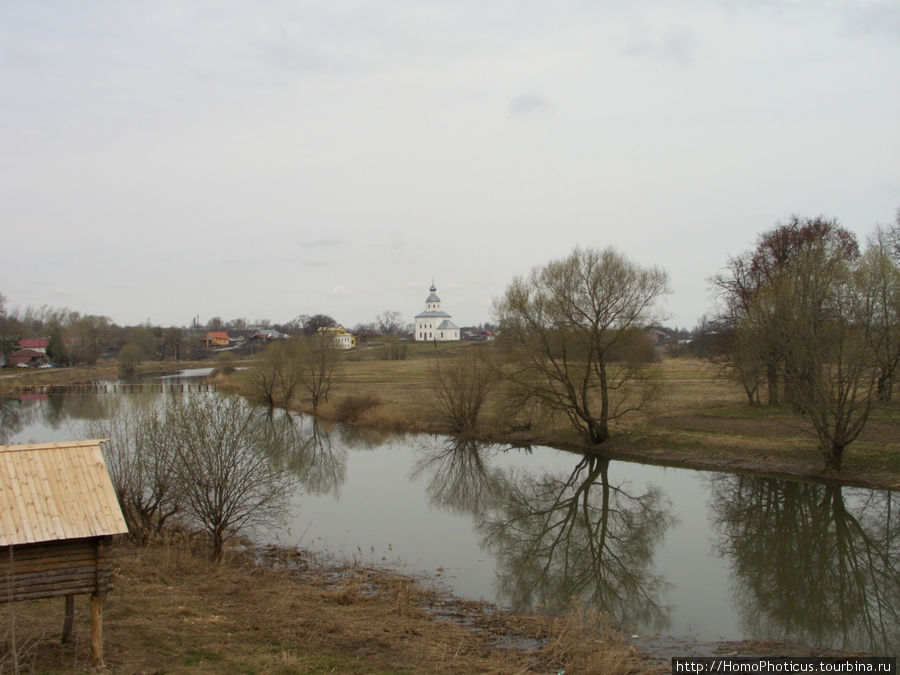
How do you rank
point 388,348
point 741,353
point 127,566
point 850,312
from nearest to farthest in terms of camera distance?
1. point 127,566
2. point 850,312
3. point 741,353
4. point 388,348

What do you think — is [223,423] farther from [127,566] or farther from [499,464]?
[499,464]

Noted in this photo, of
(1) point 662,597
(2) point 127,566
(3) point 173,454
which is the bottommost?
(1) point 662,597

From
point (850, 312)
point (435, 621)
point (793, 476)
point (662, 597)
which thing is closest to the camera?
point (435, 621)

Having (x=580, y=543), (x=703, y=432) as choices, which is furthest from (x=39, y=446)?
(x=703, y=432)

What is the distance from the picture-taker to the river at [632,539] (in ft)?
40.3

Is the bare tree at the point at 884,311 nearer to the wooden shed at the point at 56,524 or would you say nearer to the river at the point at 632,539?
the river at the point at 632,539

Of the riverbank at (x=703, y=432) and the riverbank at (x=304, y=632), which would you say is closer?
the riverbank at (x=304, y=632)

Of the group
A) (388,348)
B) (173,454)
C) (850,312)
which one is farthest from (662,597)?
(388,348)

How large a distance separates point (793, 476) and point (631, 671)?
53.6 ft

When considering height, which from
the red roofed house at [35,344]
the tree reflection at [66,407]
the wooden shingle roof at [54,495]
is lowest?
the tree reflection at [66,407]

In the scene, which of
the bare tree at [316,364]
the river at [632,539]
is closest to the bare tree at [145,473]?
the river at [632,539]

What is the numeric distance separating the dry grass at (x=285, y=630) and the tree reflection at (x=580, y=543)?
193 cm

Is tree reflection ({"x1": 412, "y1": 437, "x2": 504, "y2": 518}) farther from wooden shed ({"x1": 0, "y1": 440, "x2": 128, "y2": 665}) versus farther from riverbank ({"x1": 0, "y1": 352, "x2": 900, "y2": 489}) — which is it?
wooden shed ({"x1": 0, "y1": 440, "x2": 128, "y2": 665})

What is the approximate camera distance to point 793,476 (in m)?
22.3
